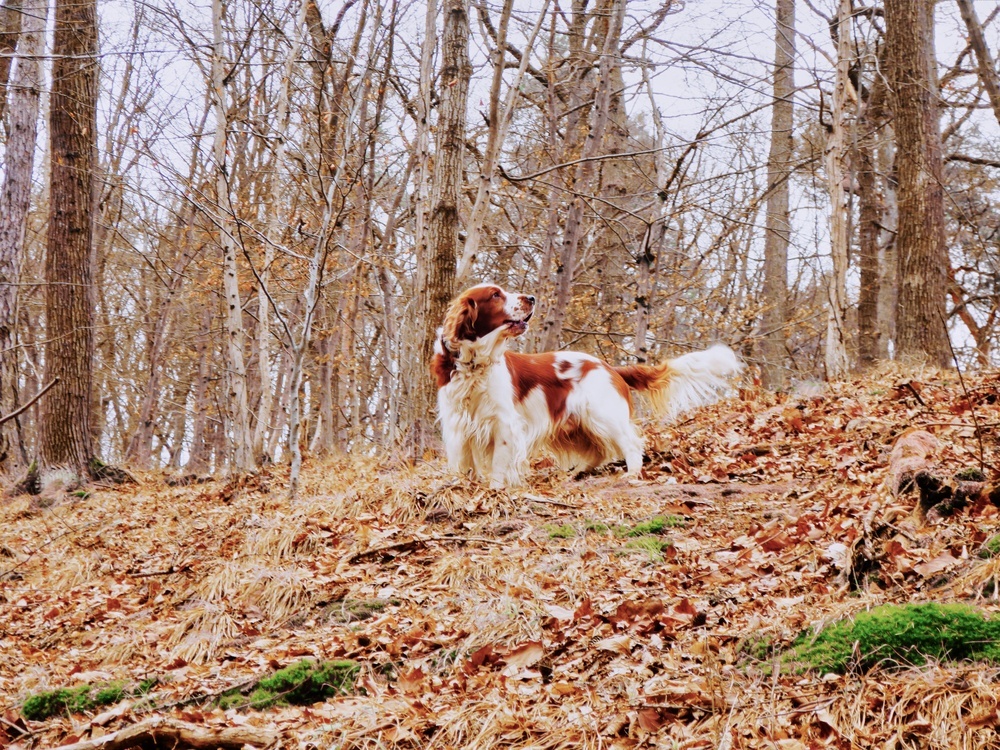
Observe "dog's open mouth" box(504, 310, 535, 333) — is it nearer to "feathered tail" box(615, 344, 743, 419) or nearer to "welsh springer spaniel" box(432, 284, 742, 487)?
"welsh springer spaniel" box(432, 284, 742, 487)

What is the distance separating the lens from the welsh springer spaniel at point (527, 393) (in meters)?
6.84

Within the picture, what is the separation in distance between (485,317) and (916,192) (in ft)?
19.4

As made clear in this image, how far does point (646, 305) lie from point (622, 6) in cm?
345

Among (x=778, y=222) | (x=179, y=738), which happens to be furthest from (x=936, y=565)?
(x=778, y=222)

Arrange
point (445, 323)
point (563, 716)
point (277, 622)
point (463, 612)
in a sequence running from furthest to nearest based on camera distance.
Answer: point (445, 323) → point (277, 622) → point (463, 612) → point (563, 716)

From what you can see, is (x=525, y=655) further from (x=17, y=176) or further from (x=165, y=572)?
(x=17, y=176)

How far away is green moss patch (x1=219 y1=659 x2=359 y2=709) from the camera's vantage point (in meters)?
Answer: 3.79

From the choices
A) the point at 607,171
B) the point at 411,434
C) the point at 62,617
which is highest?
the point at 607,171

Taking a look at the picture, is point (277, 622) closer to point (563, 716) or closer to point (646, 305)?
point (563, 716)

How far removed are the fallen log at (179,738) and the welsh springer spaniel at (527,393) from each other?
11.9 feet

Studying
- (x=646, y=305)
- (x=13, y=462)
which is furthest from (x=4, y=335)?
(x=646, y=305)

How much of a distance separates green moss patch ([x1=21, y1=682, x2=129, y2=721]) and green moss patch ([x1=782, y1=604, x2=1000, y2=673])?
3.03 m

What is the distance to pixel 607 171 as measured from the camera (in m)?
15.6

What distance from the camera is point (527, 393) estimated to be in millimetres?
7480
